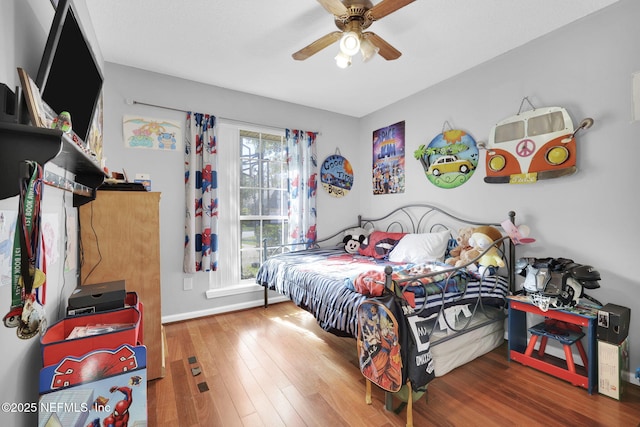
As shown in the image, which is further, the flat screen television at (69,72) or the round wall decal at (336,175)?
the round wall decal at (336,175)

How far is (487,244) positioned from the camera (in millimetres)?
2318

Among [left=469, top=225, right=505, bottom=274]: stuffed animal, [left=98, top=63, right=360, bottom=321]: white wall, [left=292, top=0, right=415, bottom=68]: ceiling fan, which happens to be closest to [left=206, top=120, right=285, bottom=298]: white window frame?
[left=98, top=63, right=360, bottom=321]: white wall

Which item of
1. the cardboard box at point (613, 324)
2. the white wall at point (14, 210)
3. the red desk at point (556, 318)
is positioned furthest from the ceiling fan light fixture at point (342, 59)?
the cardboard box at point (613, 324)

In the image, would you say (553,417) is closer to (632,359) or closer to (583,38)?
(632,359)

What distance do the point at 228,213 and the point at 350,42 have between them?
7.30ft

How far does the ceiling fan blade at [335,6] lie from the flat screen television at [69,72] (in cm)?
115

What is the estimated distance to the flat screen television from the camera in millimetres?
979

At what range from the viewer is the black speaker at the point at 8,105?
785 mm

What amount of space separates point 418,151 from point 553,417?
252cm

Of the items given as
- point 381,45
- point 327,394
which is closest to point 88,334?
point 327,394

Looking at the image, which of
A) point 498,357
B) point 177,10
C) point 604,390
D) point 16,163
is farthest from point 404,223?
point 16,163

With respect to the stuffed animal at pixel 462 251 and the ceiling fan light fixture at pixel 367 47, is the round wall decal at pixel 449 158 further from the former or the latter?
the ceiling fan light fixture at pixel 367 47

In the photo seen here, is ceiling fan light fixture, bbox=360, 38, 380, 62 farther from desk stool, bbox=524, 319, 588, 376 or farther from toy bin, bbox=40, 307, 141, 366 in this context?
desk stool, bbox=524, 319, 588, 376

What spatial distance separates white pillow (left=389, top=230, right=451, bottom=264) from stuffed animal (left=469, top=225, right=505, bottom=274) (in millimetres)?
342
